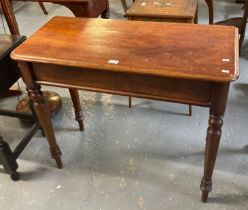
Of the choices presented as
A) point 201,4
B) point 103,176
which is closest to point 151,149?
point 103,176

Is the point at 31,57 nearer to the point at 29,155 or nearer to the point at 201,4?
the point at 29,155

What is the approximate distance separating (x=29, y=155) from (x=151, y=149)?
2.22 ft

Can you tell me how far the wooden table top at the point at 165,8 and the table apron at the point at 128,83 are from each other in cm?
73

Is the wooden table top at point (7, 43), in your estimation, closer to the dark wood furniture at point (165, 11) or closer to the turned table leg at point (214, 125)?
the dark wood furniture at point (165, 11)

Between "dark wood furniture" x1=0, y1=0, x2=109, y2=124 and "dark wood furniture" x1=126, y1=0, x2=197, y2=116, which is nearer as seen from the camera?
"dark wood furniture" x1=0, y1=0, x2=109, y2=124

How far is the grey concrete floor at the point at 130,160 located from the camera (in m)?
1.29

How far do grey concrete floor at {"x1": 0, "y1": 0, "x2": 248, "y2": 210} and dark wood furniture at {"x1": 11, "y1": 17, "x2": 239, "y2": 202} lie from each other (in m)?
0.22

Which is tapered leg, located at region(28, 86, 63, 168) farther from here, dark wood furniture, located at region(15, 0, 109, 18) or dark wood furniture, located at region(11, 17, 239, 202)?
dark wood furniture, located at region(15, 0, 109, 18)

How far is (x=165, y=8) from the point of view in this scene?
5.24 ft

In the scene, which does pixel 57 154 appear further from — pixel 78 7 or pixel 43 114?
pixel 78 7

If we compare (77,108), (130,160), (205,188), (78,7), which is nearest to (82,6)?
(78,7)

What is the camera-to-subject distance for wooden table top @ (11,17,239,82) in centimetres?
85

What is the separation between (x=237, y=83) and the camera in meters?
1.97

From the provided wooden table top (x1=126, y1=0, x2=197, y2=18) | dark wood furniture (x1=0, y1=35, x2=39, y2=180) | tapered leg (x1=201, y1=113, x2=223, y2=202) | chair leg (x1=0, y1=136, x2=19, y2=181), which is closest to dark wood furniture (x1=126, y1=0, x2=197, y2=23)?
wooden table top (x1=126, y1=0, x2=197, y2=18)
